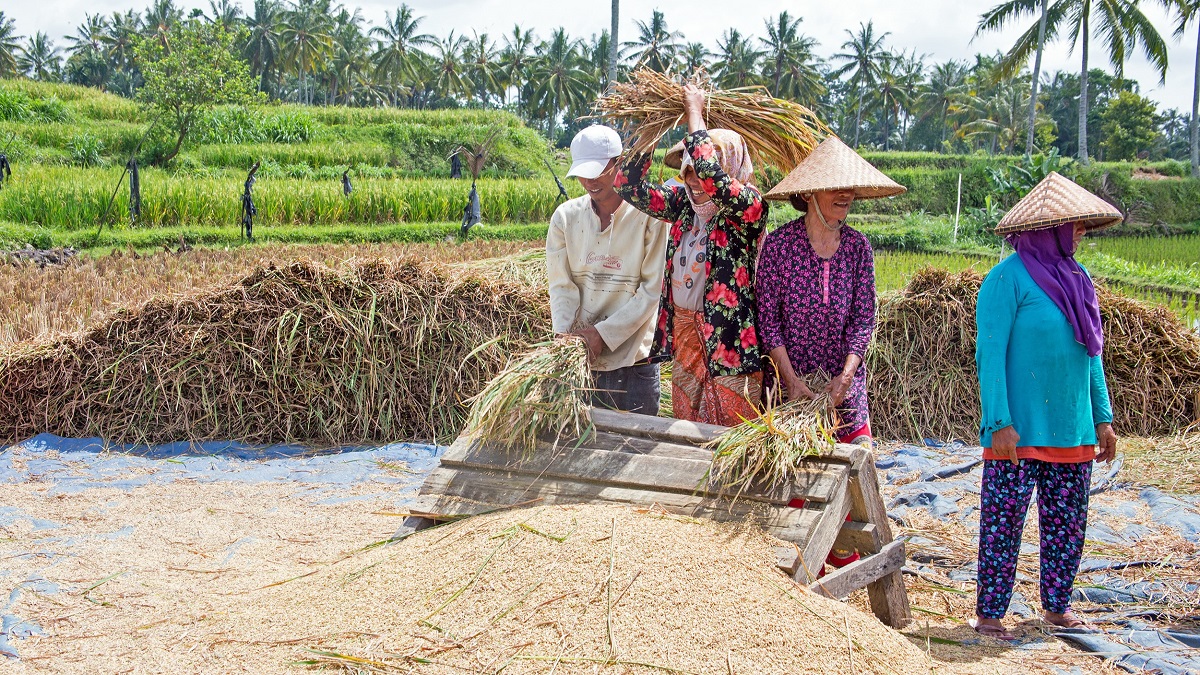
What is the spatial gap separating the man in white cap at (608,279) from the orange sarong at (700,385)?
17 centimetres

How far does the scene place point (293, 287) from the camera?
5.64m

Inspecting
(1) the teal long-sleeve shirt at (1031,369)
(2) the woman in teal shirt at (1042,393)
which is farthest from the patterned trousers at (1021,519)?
(1) the teal long-sleeve shirt at (1031,369)

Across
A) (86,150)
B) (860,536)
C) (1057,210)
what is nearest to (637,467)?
(860,536)

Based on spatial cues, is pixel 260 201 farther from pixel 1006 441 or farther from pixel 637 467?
pixel 1006 441

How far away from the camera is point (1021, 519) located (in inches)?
112

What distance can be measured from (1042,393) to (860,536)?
68 cm

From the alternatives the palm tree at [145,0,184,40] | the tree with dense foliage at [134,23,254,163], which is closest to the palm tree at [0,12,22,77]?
the palm tree at [145,0,184,40]

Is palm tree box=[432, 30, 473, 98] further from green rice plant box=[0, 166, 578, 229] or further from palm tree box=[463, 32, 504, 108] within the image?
green rice plant box=[0, 166, 578, 229]

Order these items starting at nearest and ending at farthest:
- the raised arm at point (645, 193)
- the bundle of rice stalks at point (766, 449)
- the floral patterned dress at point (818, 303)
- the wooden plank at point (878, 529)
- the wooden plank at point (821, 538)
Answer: the wooden plank at point (821, 538)
the bundle of rice stalks at point (766, 449)
the wooden plank at point (878, 529)
the floral patterned dress at point (818, 303)
the raised arm at point (645, 193)

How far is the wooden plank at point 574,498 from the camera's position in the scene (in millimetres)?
2398

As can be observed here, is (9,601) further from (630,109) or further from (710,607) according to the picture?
(630,109)

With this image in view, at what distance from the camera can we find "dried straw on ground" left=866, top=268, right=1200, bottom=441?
19.1 feet

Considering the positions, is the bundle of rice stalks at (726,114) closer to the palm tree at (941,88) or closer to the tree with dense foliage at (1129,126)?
the tree with dense foliage at (1129,126)

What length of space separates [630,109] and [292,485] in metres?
2.71
